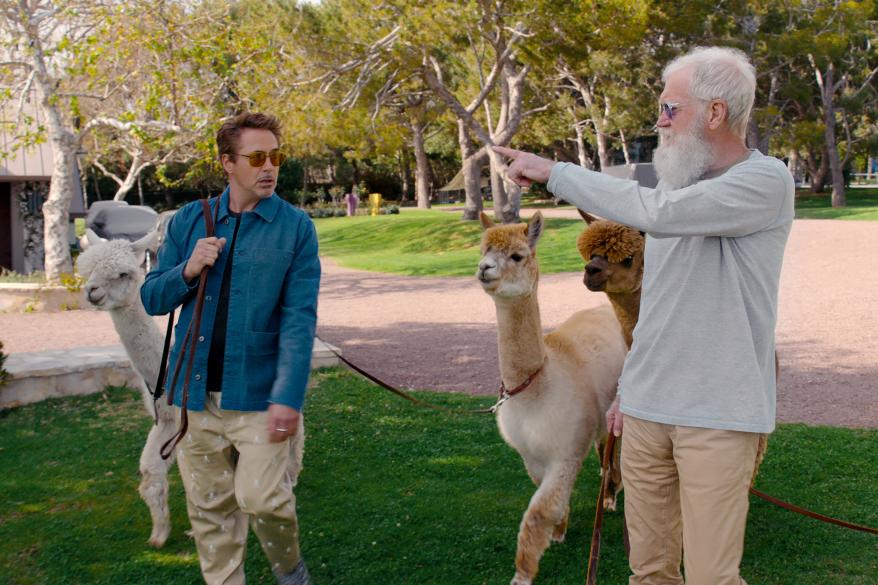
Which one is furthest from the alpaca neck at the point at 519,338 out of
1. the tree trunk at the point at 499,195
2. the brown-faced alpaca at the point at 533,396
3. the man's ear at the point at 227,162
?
the tree trunk at the point at 499,195

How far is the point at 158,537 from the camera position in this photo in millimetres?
4516

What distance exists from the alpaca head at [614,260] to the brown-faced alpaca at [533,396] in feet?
0.93

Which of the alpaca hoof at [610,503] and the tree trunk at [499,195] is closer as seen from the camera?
the alpaca hoof at [610,503]

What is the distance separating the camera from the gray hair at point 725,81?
2387 mm

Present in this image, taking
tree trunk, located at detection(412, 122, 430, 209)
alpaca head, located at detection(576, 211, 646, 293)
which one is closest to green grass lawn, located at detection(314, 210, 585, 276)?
tree trunk, located at detection(412, 122, 430, 209)

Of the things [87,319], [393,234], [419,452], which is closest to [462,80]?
[393,234]

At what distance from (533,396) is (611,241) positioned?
85 centimetres

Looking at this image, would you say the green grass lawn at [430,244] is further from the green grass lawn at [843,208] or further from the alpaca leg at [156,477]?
the alpaca leg at [156,477]

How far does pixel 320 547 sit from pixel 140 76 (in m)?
12.9

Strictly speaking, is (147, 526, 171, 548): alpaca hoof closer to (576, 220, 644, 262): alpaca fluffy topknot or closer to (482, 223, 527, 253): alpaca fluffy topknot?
(482, 223, 527, 253): alpaca fluffy topknot

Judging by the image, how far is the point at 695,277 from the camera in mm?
2465

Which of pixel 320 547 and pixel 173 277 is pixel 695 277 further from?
pixel 320 547

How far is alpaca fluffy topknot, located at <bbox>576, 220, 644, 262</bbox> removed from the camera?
3609 millimetres

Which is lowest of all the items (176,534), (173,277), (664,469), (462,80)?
(176,534)
